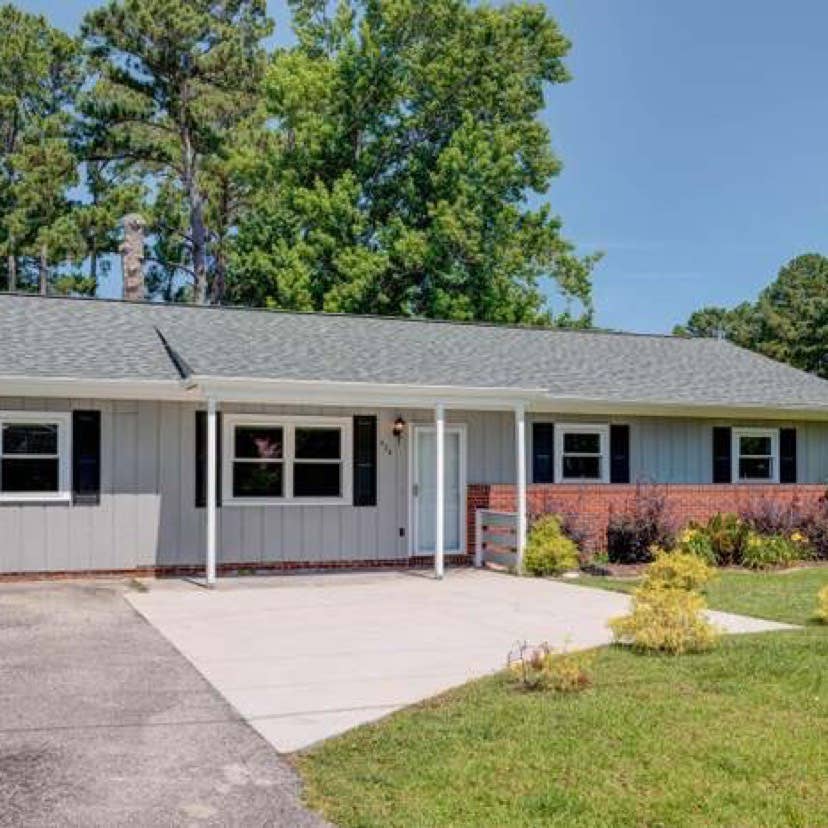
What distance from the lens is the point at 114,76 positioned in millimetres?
33281

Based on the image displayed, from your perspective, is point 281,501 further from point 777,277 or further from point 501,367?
point 777,277

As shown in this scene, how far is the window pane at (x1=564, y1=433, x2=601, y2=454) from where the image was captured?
57.7 feet

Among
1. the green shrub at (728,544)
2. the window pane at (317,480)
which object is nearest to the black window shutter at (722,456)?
the green shrub at (728,544)

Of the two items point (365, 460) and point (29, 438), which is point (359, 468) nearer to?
point (365, 460)

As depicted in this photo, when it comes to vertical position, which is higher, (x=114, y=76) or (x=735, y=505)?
(x=114, y=76)

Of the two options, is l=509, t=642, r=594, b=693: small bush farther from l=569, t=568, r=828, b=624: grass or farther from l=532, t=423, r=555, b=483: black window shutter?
l=532, t=423, r=555, b=483: black window shutter

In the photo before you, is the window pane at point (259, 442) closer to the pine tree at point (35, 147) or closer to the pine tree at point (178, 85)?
the pine tree at point (35, 147)

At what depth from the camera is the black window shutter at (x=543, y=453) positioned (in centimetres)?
1719

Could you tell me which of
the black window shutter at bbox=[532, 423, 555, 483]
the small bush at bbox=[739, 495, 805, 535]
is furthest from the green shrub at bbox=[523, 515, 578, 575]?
the small bush at bbox=[739, 495, 805, 535]

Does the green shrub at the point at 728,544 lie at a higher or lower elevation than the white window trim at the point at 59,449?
lower

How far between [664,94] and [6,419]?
2136cm

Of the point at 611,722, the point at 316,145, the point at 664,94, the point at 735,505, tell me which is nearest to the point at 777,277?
the point at 664,94

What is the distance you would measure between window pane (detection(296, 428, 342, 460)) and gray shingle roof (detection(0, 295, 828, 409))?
1055mm

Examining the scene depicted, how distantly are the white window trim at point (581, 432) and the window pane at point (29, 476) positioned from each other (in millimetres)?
7929
